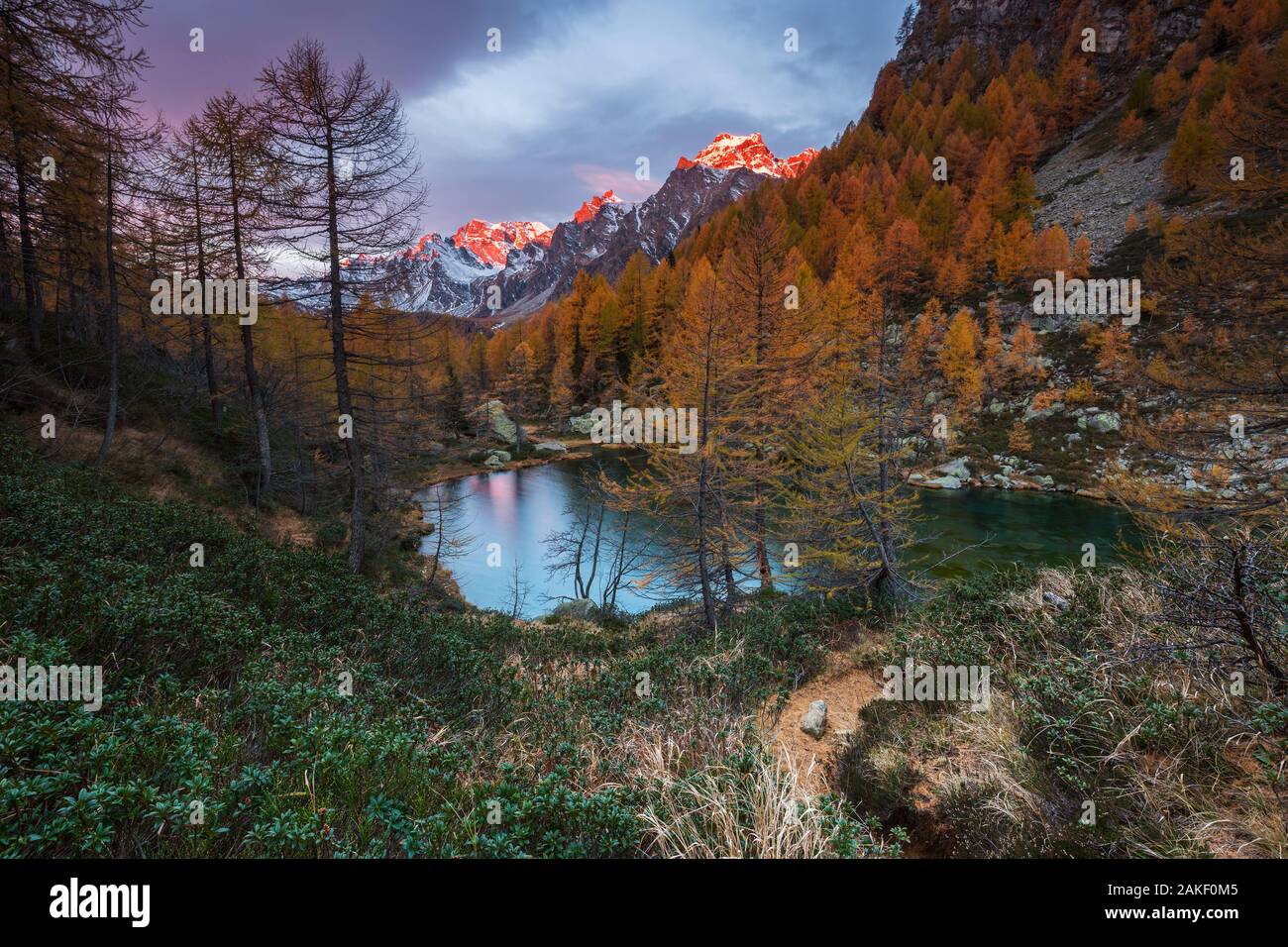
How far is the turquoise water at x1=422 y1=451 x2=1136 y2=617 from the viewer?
69.4ft

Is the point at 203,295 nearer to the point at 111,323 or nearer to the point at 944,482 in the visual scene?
the point at 111,323

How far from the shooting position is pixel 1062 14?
310ft

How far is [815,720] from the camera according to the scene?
6.55 metres

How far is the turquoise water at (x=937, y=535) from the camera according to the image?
832 inches

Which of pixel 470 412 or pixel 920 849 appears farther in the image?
pixel 470 412

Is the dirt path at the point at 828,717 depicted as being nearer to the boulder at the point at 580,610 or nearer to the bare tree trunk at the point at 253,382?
the boulder at the point at 580,610

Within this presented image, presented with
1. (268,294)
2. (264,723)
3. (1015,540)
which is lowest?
(1015,540)

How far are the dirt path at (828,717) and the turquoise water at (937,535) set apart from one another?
31.8 ft

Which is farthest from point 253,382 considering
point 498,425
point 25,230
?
point 498,425

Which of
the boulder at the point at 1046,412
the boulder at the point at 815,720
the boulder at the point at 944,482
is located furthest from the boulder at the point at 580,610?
the boulder at the point at 1046,412

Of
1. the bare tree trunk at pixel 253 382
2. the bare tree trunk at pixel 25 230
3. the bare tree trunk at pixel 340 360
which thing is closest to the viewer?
the bare tree trunk at pixel 25 230

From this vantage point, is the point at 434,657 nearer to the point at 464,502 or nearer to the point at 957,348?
the point at 464,502

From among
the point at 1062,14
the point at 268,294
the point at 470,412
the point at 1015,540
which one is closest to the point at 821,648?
the point at 268,294

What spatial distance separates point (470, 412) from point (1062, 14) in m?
137
